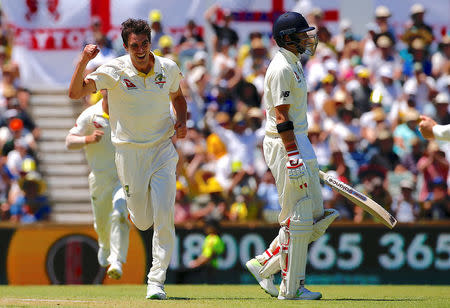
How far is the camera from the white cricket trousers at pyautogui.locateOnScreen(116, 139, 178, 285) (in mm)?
9328

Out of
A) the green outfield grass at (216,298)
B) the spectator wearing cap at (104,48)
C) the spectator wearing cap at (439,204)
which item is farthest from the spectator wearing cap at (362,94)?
the green outfield grass at (216,298)

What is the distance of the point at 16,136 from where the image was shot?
1686 cm

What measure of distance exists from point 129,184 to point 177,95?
40.0 inches

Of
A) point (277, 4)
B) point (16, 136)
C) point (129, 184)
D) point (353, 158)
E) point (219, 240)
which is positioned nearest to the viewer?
point (129, 184)

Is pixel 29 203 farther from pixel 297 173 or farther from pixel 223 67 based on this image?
pixel 297 173

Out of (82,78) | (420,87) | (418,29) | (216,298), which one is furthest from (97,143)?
(418,29)

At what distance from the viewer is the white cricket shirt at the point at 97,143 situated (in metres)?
11.2

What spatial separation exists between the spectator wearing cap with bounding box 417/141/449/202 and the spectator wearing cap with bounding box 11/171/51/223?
5953mm

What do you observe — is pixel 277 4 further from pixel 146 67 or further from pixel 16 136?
pixel 146 67

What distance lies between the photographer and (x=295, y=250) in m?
8.97

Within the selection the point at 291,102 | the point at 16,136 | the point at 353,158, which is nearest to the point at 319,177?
the point at 291,102

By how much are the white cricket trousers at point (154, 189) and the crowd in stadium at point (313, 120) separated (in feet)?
14.3

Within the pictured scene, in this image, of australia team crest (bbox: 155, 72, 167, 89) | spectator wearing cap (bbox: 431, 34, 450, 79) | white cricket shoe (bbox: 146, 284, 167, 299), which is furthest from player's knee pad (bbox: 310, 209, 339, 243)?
spectator wearing cap (bbox: 431, 34, 450, 79)

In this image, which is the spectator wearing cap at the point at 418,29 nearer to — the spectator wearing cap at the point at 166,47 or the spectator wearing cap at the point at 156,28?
the spectator wearing cap at the point at 166,47
